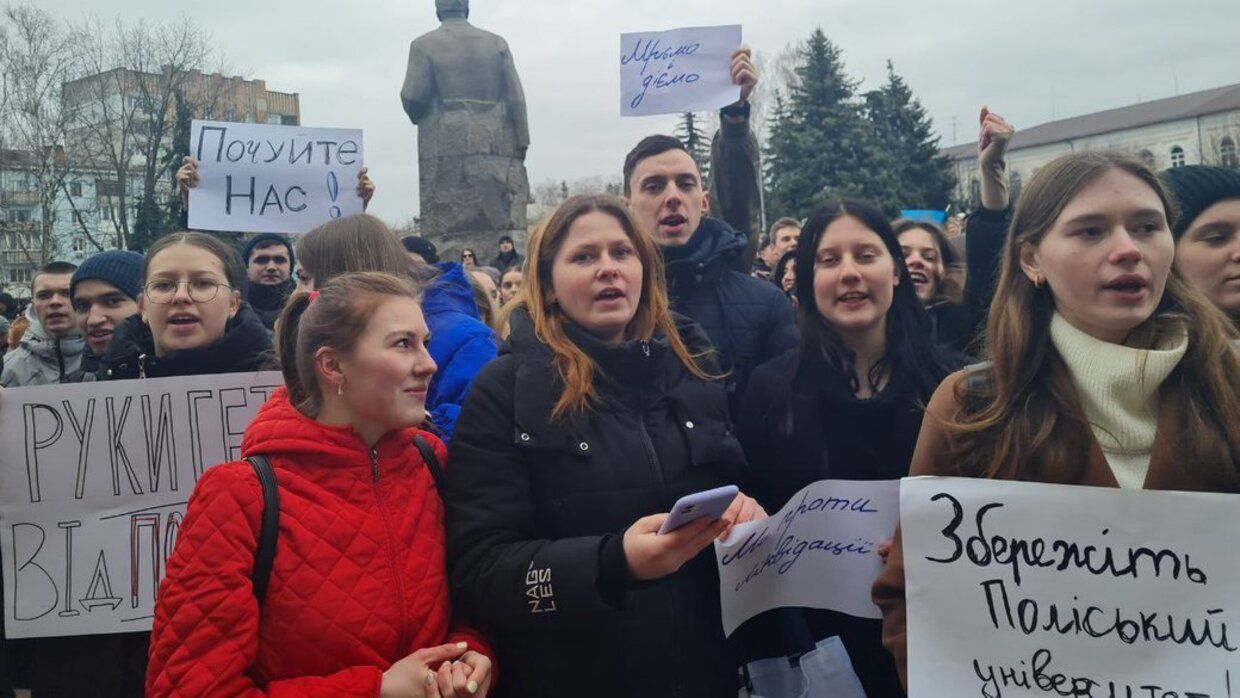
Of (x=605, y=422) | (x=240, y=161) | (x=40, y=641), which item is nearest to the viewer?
(x=605, y=422)

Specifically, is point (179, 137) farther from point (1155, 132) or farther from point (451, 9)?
point (1155, 132)

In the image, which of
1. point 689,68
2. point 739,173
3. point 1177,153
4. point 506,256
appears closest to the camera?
point 739,173

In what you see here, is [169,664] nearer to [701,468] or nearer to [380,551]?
[380,551]

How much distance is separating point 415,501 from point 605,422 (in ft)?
1.58

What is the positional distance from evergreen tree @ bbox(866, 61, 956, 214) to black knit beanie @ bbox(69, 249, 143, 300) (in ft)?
86.6

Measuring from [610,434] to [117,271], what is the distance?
2.54 metres

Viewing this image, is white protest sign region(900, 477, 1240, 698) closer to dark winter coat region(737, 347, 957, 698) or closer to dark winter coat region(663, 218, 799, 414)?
dark winter coat region(737, 347, 957, 698)

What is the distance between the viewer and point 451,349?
291 centimetres

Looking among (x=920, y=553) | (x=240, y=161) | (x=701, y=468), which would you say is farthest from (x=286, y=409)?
(x=240, y=161)

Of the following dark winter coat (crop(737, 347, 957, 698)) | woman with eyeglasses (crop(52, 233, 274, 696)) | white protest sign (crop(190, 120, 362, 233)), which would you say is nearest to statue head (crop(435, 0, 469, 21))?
white protest sign (crop(190, 120, 362, 233))

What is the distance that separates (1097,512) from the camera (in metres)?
1.79

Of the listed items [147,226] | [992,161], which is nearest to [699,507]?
[992,161]

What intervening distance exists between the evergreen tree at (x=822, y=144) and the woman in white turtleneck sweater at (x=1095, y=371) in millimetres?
25298

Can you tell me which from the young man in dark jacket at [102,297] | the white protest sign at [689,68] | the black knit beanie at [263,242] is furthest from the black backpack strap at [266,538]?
the black knit beanie at [263,242]
